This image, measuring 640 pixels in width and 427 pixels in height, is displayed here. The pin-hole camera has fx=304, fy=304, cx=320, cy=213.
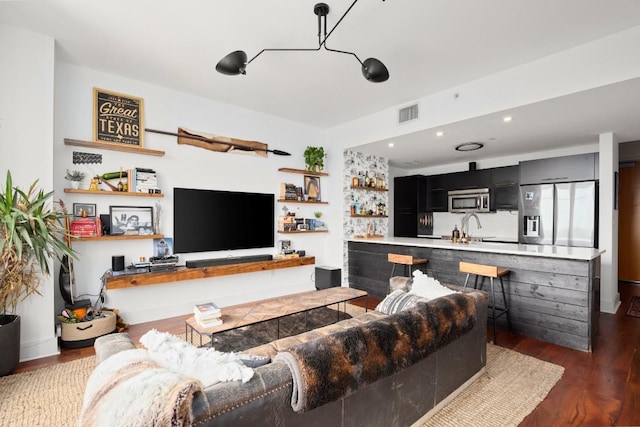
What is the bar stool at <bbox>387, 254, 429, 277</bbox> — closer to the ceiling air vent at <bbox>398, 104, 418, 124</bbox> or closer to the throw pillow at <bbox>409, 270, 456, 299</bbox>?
the throw pillow at <bbox>409, 270, 456, 299</bbox>

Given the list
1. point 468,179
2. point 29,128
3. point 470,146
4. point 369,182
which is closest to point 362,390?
point 29,128

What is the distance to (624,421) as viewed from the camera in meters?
1.84

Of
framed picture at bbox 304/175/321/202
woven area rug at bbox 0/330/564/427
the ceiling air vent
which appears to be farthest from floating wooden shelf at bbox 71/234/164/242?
the ceiling air vent

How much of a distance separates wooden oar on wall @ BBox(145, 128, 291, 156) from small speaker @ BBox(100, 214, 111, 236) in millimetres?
1099

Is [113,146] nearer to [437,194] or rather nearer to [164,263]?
[164,263]

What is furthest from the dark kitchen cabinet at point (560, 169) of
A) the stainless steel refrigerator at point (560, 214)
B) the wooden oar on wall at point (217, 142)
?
the wooden oar on wall at point (217, 142)

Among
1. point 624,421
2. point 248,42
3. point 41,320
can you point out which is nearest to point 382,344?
point 624,421

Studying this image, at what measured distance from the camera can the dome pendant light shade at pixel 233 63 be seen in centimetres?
238

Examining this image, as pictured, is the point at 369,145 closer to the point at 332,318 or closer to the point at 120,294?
→ the point at 332,318

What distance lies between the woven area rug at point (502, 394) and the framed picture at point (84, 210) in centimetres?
357

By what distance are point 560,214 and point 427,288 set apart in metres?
3.46

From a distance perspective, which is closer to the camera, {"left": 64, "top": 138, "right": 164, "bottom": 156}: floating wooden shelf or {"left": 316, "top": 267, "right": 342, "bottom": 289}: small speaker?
{"left": 64, "top": 138, "right": 164, "bottom": 156}: floating wooden shelf

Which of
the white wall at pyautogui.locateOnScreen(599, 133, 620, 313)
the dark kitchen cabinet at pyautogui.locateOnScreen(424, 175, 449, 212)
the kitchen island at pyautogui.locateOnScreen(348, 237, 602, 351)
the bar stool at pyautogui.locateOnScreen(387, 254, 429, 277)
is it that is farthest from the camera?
the dark kitchen cabinet at pyautogui.locateOnScreen(424, 175, 449, 212)

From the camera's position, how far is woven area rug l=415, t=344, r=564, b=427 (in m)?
1.85
